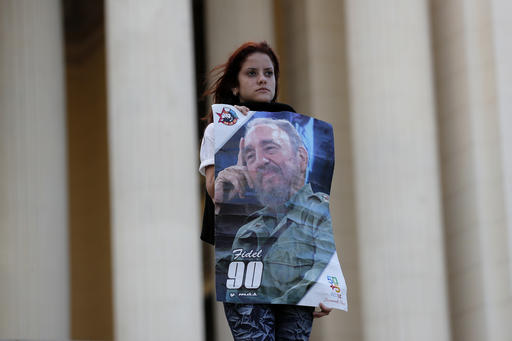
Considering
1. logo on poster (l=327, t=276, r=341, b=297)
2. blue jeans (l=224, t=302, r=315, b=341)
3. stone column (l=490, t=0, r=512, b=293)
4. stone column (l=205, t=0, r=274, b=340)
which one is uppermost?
stone column (l=205, t=0, r=274, b=340)

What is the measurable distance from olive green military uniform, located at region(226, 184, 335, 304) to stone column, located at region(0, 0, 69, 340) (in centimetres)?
2491

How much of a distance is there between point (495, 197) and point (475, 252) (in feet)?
5.44

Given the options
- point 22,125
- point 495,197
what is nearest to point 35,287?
point 22,125

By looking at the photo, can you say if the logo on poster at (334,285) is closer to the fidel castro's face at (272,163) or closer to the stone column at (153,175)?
the fidel castro's face at (272,163)

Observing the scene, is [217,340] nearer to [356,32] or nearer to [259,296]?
[356,32]

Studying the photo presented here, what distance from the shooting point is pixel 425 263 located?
94.6ft

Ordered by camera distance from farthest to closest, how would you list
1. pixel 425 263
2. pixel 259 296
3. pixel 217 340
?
pixel 217 340 → pixel 425 263 → pixel 259 296

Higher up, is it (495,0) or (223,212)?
(495,0)

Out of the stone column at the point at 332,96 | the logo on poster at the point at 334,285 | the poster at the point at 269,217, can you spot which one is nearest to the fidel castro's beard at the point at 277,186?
the poster at the point at 269,217

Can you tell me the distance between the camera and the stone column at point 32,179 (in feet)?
104

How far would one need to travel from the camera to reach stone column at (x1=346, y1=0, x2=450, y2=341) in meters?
28.7

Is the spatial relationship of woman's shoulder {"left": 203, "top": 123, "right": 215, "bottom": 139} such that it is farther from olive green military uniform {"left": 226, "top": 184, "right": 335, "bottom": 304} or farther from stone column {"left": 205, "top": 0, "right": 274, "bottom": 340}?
stone column {"left": 205, "top": 0, "right": 274, "bottom": 340}

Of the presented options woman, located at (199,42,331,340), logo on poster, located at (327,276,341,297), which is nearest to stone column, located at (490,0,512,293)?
woman, located at (199,42,331,340)

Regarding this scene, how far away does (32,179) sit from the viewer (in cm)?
3262
